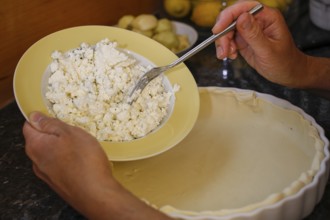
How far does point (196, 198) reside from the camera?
0.65 m

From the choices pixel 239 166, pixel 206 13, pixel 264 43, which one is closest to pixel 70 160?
pixel 239 166

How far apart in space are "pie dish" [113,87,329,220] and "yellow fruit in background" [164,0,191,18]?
384 mm

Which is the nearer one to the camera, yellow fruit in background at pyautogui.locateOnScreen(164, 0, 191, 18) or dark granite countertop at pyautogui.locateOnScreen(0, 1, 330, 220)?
dark granite countertop at pyautogui.locateOnScreen(0, 1, 330, 220)

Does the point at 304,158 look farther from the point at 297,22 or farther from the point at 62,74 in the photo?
the point at 297,22

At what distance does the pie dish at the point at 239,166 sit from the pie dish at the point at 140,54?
2.5 inches

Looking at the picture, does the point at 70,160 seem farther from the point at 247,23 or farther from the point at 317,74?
the point at 317,74

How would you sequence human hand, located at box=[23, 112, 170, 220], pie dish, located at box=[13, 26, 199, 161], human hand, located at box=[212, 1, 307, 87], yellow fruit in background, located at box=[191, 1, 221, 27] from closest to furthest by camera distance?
human hand, located at box=[23, 112, 170, 220] → pie dish, located at box=[13, 26, 199, 161] → human hand, located at box=[212, 1, 307, 87] → yellow fruit in background, located at box=[191, 1, 221, 27]

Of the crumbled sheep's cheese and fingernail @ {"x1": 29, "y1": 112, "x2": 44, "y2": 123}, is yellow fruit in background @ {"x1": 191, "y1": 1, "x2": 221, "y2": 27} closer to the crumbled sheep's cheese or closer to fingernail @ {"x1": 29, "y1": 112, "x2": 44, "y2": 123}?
the crumbled sheep's cheese

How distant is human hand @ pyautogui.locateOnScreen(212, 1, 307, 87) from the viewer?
75 centimetres

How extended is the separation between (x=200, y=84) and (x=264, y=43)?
0.85ft

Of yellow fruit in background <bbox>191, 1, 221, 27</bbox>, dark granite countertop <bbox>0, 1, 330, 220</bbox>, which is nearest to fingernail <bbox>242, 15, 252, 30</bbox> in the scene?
dark granite countertop <bbox>0, 1, 330, 220</bbox>

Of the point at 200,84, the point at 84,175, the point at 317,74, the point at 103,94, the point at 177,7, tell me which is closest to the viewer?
the point at 84,175

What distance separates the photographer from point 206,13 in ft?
3.59

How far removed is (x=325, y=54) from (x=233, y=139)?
436 millimetres
